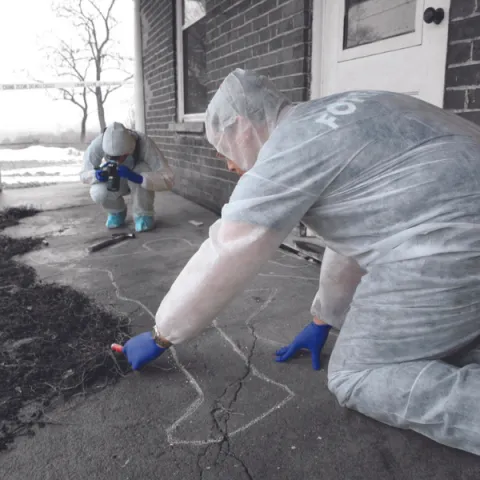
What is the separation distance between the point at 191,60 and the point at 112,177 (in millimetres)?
2358

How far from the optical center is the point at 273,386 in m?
1.80

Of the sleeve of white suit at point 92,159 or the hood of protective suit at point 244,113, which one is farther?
the sleeve of white suit at point 92,159

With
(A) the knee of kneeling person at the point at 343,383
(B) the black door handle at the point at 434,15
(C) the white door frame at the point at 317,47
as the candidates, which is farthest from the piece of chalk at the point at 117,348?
(C) the white door frame at the point at 317,47

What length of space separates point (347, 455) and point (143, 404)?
0.73m

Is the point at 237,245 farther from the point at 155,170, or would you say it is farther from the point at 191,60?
the point at 191,60

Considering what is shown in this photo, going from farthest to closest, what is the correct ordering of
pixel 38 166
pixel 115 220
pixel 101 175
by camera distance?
pixel 38 166 → pixel 115 220 → pixel 101 175

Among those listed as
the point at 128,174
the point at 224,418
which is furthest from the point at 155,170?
the point at 224,418

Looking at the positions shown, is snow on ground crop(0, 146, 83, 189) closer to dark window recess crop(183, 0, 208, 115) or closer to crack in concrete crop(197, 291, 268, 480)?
dark window recess crop(183, 0, 208, 115)

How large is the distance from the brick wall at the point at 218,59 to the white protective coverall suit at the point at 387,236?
2.06 metres

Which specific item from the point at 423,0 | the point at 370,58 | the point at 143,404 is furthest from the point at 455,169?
the point at 370,58

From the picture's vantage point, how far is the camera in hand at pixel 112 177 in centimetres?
417

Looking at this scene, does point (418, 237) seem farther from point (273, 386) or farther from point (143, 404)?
point (143, 404)

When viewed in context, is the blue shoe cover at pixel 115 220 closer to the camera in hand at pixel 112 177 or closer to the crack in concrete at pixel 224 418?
the camera in hand at pixel 112 177

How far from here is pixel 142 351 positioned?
1.74 meters
